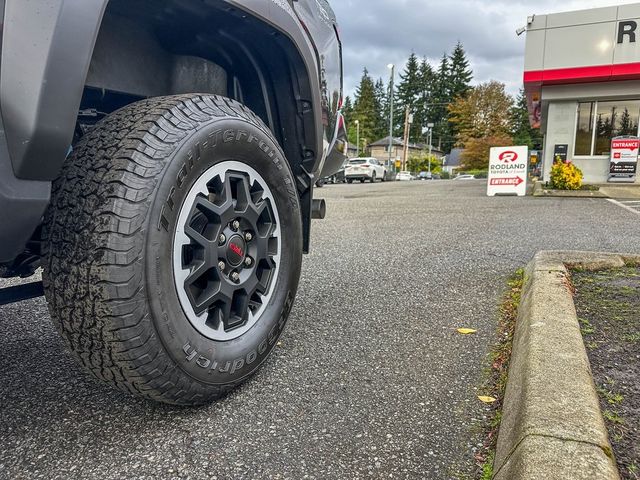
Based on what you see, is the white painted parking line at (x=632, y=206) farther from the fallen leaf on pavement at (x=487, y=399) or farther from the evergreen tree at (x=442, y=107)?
the evergreen tree at (x=442, y=107)

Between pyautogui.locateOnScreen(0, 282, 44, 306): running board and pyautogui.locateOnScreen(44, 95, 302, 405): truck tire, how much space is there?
10.1 inches

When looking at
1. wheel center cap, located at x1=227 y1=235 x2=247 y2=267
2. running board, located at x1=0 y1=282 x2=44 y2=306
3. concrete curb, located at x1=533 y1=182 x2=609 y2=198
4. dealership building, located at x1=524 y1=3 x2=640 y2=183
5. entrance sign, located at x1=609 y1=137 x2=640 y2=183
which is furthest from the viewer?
entrance sign, located at x1=609 y1=137 x2=640 y2=183

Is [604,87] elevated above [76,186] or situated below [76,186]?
above

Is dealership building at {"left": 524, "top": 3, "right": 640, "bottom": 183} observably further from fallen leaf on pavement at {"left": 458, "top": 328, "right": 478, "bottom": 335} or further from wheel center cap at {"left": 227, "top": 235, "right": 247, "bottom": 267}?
wheel center cap at {"left": 227, "top": 235, "right": 247, "bottom": 267}

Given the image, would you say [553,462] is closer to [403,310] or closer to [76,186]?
[76,186]

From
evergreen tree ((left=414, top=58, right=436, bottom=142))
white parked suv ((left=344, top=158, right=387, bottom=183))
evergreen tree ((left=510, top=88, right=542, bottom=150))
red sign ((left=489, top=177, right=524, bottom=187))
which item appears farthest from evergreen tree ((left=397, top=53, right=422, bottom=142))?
red sign ((left=489, top=177, right=524, bottom=187))

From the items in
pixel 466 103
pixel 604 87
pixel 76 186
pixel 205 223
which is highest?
pixel 466 103

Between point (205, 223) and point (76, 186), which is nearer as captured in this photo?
point (76, 186)

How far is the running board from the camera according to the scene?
150cm

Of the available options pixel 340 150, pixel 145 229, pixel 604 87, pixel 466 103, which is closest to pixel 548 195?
pixel 604 87

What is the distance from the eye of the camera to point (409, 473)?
4.29 ft

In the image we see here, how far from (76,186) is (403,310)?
189cm

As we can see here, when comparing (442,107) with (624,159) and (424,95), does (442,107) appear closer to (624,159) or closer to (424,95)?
(424,95)

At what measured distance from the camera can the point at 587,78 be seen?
47.1ft
